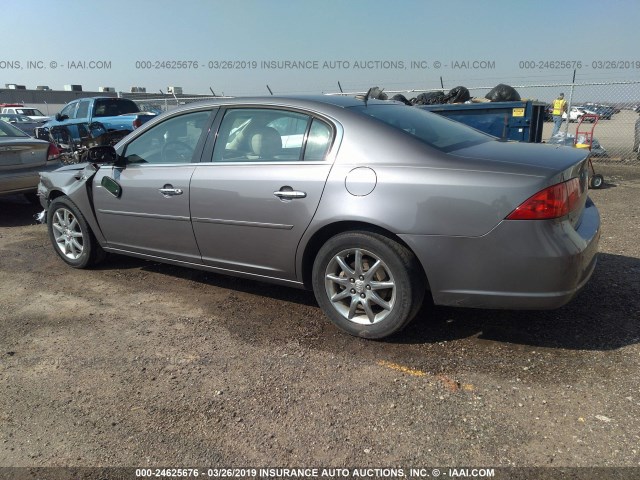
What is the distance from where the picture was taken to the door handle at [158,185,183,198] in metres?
3.87

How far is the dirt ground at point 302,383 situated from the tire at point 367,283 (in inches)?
6.6

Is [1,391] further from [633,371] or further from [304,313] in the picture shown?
[633,371]

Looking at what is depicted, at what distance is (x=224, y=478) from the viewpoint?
2.17 meters

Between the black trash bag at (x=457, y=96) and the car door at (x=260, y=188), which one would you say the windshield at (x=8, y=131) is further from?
the black trash bag at (x=457, y=96)

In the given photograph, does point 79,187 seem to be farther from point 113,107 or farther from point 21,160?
point 113,107

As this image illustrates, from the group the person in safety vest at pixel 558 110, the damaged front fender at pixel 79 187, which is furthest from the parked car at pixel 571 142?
the damaged front fender at pixel 79 187

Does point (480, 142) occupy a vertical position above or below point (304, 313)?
above

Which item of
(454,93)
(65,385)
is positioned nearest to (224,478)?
(65,385)

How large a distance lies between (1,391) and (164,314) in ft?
3.94

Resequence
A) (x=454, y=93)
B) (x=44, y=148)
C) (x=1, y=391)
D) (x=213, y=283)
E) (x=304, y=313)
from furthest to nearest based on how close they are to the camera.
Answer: (x=454, y=93) → (x=44, y=148) → (x=213, y=283) → (x=304, y=313) → (x=1, y=391)

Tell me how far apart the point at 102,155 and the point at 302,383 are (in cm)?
281

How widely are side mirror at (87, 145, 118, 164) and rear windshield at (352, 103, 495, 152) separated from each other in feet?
7.41

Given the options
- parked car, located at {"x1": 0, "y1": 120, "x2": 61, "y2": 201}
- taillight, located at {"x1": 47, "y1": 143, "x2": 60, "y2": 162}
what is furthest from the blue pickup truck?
parked car, located at {"x1": 0, "y1": 120, "x2": 61, "y2": 201}

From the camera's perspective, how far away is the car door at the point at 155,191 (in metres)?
3.92
